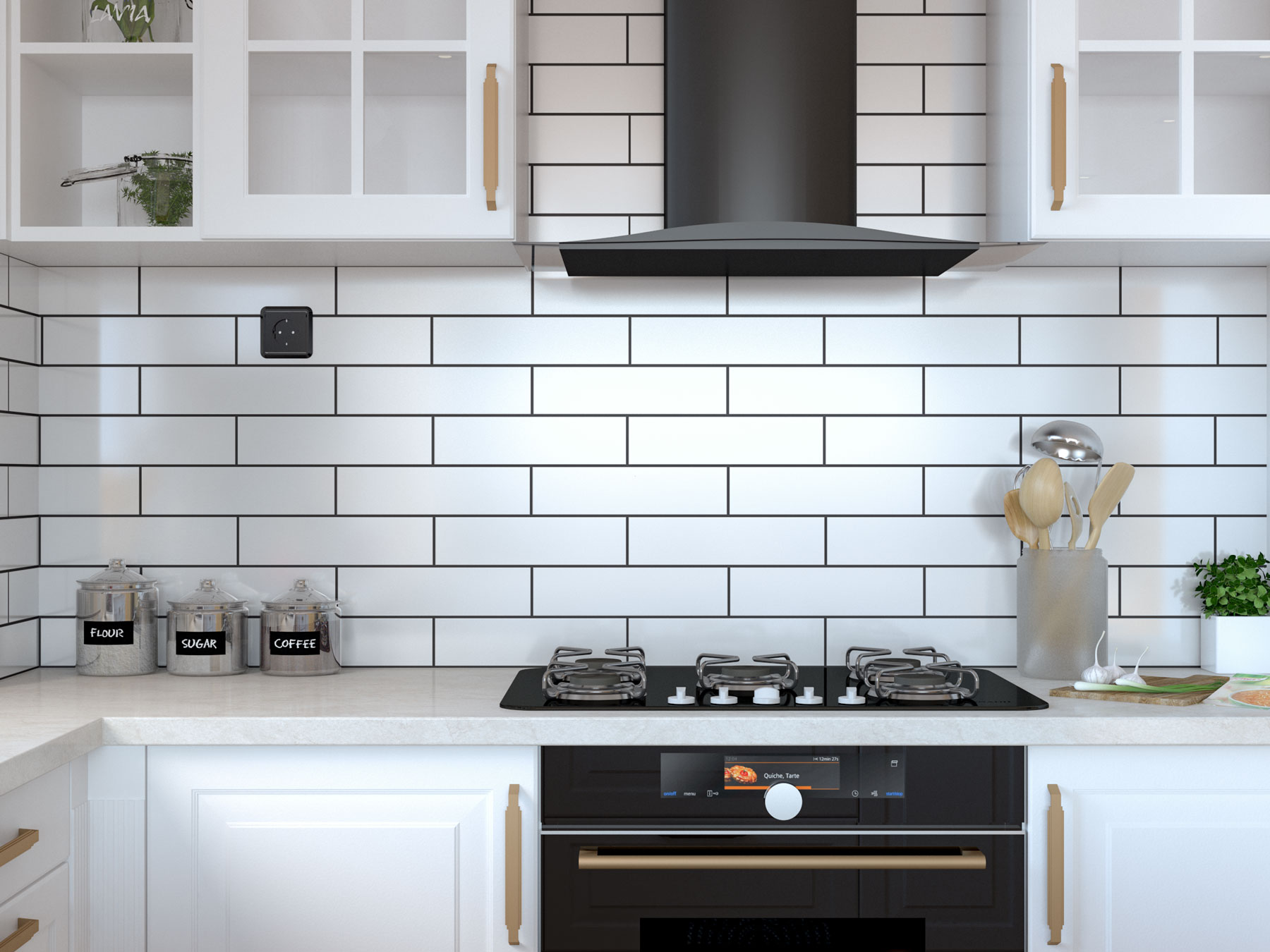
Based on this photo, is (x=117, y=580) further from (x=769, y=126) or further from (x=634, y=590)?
(x=769, y=126)

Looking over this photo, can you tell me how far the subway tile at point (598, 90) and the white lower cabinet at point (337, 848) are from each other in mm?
1256

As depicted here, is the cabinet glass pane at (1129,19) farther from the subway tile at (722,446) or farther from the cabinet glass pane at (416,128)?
the cabinet glass pane at (416,128)

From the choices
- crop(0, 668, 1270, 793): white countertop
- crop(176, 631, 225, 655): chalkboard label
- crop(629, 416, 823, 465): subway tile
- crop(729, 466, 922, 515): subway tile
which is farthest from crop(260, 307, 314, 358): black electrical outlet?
crop(729, 466, 922, 515): subway tile

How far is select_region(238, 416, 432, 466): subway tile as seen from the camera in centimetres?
213

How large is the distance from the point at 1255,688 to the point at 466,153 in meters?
1.58

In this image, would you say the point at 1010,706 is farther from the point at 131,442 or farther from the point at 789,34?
the point at 131,442

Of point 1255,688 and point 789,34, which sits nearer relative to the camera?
point 1255,688

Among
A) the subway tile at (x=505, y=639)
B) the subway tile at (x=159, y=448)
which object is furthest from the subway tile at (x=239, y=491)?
the subway tile at (x=505, y=639)

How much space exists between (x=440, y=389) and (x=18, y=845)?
3.53 feet

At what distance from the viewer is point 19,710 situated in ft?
5.52

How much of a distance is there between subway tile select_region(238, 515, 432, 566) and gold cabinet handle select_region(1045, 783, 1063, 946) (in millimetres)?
1218

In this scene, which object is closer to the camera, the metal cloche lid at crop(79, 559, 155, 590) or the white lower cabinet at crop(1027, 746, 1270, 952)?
the white lower cabinet at crop(1027, 746, 1270, 952)

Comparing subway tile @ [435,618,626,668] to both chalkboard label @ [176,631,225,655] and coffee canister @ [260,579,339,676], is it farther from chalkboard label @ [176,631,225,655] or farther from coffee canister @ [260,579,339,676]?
chalkboard label @ [176,631,225,655]

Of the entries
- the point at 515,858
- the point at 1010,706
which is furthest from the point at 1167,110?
the point at 515,858
